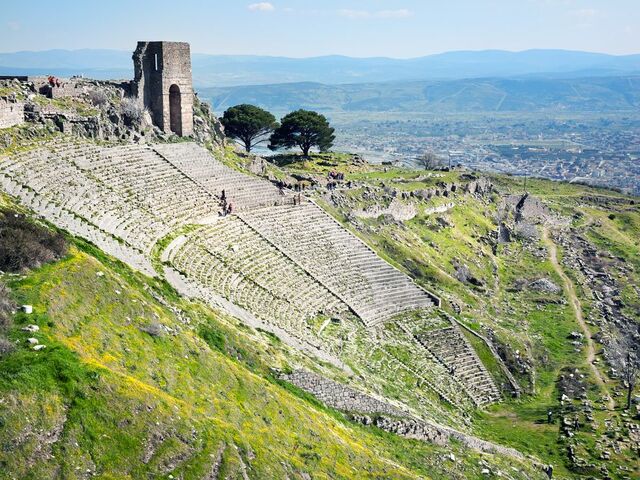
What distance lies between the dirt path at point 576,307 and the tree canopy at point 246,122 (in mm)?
28515

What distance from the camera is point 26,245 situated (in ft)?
66.5

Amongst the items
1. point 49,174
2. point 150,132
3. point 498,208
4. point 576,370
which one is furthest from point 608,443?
point 498,208

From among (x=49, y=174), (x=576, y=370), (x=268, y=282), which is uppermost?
(x=49, y=174)

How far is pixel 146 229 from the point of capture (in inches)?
1278

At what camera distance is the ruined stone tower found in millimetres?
48406

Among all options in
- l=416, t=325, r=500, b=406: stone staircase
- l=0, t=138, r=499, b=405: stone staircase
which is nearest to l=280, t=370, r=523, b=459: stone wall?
l=0, t=138, r=499, b=405: stone staircase

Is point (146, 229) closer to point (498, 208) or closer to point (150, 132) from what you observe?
point (150, 132)

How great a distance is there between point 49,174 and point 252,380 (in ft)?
55.4

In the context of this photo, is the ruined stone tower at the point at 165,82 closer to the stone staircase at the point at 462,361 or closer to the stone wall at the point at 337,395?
the stone staircase at the point at 462,361

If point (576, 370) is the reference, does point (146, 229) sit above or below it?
above

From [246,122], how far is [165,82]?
17534mm

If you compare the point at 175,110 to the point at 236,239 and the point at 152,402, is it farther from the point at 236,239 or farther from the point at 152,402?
the point at 152,402

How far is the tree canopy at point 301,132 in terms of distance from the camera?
216 feet

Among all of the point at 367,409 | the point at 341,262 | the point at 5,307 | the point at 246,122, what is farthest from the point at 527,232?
the point at 5,307
